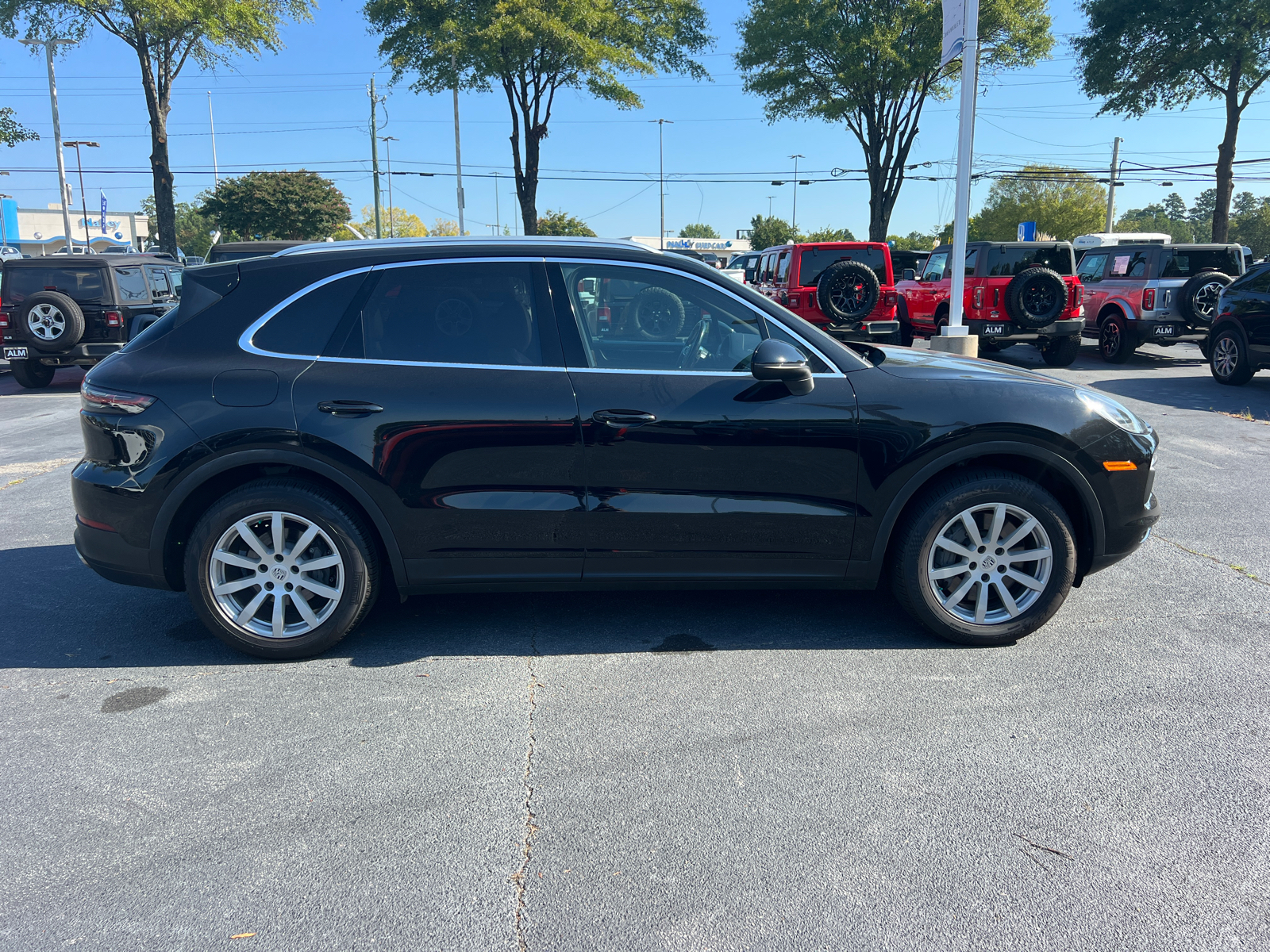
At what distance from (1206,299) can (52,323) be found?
684 inches

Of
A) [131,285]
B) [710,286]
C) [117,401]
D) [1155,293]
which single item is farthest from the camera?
[1155,293]

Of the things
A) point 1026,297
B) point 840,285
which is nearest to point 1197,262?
point 1026,297

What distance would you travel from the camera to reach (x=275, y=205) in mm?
64750

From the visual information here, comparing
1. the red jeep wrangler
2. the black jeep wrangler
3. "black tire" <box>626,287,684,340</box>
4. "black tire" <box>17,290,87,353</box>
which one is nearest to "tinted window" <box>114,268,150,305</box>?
the black jeep wrangler

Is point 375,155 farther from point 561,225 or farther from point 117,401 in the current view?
point 117,401

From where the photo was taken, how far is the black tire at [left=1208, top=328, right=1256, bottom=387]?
11695mm

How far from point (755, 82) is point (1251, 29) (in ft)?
45.9

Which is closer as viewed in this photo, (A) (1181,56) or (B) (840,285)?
(B) (840,285)

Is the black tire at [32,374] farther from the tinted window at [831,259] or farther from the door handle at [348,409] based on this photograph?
the door handle at [348,409]

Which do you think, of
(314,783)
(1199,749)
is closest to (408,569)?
(314,783)

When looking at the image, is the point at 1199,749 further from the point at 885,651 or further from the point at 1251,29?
the point at 1251,29

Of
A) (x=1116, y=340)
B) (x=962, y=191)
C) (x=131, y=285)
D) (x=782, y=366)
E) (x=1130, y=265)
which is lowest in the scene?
(x=1116, y=340)

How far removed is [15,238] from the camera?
77.0 meters

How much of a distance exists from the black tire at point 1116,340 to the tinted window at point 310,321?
1490 cm
